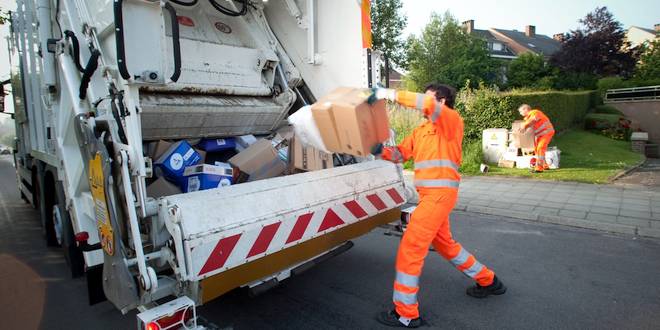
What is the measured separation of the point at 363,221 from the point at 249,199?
1022 millimetres

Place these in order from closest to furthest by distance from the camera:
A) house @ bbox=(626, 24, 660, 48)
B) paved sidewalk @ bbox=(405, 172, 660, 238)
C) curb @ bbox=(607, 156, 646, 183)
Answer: paved sidewalk @ bbox=(405, 172, 660, 238) → curb @ bbox=(607, 156, 646, 183) → house @ bbox=(626, 24, 660, 48)

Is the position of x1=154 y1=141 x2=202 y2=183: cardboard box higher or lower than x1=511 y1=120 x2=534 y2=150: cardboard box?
higher

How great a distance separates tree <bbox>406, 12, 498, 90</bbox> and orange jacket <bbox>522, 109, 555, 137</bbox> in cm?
1972

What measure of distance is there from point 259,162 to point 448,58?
30.3 meters

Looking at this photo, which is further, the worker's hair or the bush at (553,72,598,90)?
the bush at (553,72,598,90)

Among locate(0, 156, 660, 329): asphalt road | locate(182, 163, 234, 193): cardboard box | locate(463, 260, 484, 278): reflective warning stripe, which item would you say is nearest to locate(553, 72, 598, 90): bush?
locate(0, 156, 660, 329): asphalt road

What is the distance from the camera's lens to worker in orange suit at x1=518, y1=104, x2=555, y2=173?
812 centimetres

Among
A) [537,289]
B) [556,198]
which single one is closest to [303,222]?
[537,289]

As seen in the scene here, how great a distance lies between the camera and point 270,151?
3221 mm

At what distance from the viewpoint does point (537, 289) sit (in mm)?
3283

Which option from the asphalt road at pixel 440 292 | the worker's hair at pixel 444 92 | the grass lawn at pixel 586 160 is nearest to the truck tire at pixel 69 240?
the asphalt road at pixel 440 292

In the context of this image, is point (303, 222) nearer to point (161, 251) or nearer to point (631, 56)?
point (161, 251)

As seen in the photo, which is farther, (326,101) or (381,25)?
(381,25)

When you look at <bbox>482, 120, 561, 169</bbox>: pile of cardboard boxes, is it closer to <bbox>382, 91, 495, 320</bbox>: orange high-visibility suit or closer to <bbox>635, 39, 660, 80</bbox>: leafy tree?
<bbox>382, 91, 495, 320</bbox>: orange high-visibility suit
